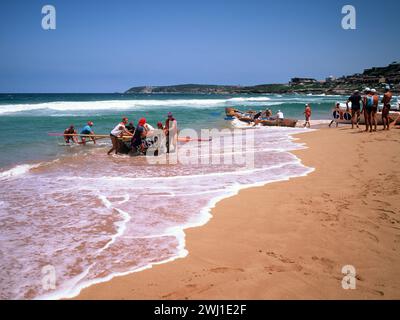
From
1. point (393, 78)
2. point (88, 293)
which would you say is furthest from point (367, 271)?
point (393, 78)

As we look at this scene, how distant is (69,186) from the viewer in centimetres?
735

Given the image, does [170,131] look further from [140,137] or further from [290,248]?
[290,248]

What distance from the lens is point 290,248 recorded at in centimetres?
401

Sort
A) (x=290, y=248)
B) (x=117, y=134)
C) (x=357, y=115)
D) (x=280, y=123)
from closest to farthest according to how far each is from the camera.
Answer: (x=290, y=248)
(x=117, y=134)
(x=357, y=115)
(x=280, y=123)

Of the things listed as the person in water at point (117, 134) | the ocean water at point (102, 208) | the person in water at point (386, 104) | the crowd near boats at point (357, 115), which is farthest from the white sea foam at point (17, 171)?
the person in water at point (386, 104)

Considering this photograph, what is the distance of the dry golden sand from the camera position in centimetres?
323

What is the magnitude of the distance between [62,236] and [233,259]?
8.08ft

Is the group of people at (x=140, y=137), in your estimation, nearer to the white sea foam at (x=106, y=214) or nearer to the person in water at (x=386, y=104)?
the white sea foam at (x=106, y=214)

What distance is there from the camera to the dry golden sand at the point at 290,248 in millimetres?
3229

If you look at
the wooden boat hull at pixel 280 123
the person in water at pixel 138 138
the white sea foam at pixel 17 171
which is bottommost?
the white sea foam at pixel 17 171

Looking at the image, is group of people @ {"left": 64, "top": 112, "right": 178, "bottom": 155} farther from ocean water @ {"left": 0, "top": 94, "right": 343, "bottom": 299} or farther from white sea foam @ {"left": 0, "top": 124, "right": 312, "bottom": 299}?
white sea foam @ {"left": 0, "top": 124, "right": 312, "bottom": 299}

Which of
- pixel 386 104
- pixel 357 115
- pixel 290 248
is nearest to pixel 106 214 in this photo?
pixel 290 248

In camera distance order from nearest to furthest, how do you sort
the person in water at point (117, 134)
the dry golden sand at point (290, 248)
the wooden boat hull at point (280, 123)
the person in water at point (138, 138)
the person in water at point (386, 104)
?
the dry golden sand at point (290, 248) < the person in water at point (138, 138) < the person in water at point (117, 134) < the person in water at point (386, 104) < the wooden boat hull at point (280, 123)
